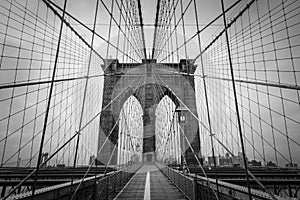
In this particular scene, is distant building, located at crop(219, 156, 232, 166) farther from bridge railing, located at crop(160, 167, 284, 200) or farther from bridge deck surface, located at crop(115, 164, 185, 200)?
bridge railing, located at crop(160, 167, 284, 200)

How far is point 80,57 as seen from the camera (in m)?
7.11

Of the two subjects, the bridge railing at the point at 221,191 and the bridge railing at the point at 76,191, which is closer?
the bridge railing at the point at 221,191

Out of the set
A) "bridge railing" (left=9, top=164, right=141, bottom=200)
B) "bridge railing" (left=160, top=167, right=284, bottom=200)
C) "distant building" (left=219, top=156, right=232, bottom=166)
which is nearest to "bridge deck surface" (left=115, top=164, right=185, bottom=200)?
"bridge railing" (left=9, top=164, right=141, bottom=200)

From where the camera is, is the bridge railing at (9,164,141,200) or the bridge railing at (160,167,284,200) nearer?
the bridge railing at (160,167,284,200)

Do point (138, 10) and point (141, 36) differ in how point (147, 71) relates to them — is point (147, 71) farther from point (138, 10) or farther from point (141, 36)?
point (138, 10)

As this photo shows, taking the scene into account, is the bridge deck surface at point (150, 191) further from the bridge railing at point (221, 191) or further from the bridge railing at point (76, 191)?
the bridge railing at point (221, 191)

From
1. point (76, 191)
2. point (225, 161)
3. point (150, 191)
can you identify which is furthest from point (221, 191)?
point (225, 161)

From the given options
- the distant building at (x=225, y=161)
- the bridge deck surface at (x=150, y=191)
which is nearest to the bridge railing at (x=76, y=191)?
the bridge deck surface at (x=150, y=191)

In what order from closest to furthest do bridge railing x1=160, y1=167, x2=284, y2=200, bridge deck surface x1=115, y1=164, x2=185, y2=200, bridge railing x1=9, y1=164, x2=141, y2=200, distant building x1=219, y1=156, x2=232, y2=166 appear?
bridge railing x1=160, y1=167, x2=284, y2=200 < bridge railing x1=9, y1=164, x2=141, y2=200 < bridge deck surface x1=115, y1=164, x2=185, y2=200 < distant building x1=219, y1=156, x2=232, y2=166

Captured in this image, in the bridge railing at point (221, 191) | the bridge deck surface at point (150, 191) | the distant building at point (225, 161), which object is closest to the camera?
the bridge railing at point (221, 191)

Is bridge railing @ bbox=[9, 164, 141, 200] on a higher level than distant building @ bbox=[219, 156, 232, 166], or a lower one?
higher

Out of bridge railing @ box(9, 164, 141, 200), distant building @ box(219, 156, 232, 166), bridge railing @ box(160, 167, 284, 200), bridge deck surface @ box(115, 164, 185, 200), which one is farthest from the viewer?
distant building @ box(219, 156, 232, 166)

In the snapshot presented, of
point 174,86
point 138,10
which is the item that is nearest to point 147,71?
point 174,86

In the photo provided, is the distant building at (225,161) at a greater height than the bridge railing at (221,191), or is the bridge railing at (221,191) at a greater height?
the bridge railing at (221,191)
